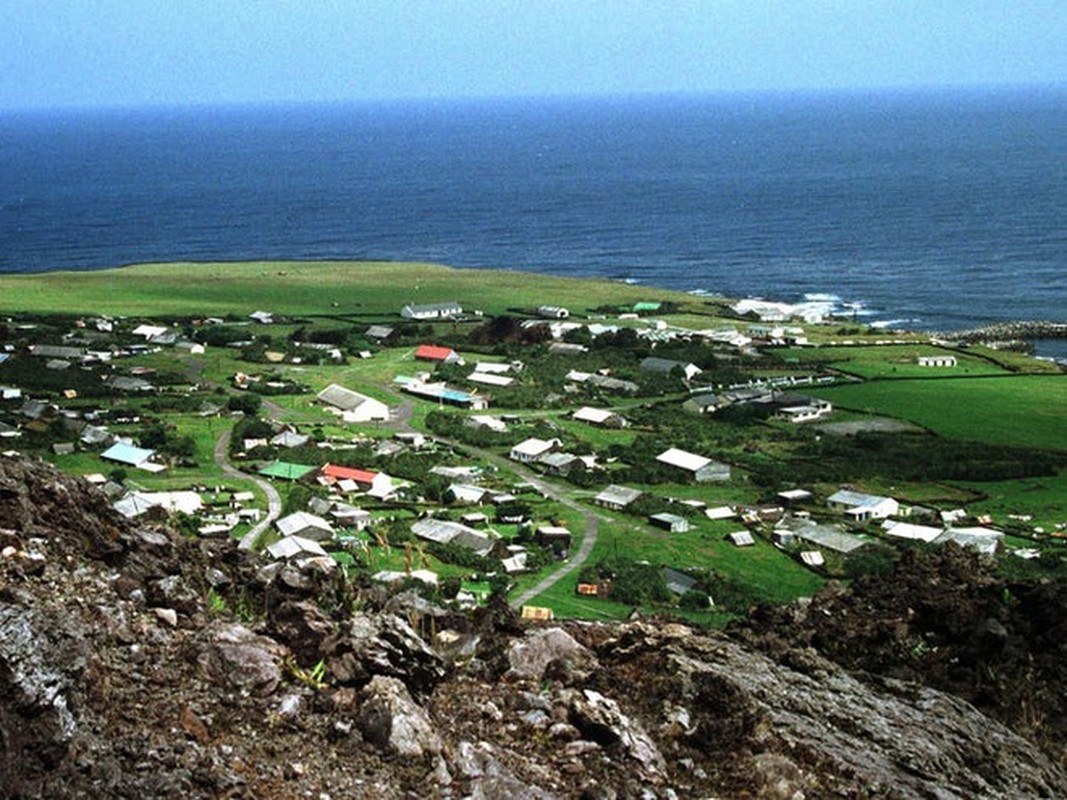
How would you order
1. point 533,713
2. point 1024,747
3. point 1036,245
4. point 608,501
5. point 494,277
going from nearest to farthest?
point 533,713, point 1024,747, point 608,501, point 494,277, point 1036,245

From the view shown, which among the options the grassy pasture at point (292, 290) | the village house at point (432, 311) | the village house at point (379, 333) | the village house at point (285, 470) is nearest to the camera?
the village house at point (285, 470)

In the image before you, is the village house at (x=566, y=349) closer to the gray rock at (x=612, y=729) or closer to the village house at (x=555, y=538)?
the village house at (x=555, y=538)

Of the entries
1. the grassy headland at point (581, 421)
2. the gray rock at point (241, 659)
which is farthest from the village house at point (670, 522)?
the gray rock at point (241, 659)

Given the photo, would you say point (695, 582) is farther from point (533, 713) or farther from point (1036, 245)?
point (1036, 245)

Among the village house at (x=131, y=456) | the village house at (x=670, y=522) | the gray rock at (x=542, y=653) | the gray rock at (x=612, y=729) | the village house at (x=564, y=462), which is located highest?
the gray rock at (x=612, y=729)

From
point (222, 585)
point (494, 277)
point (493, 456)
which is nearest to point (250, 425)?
point (493, 456)

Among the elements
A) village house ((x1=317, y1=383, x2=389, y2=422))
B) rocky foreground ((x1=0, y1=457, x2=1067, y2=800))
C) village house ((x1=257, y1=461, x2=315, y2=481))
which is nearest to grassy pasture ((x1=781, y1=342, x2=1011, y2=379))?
village house ((x1=317, y1=383, x2=389, y2=422))
